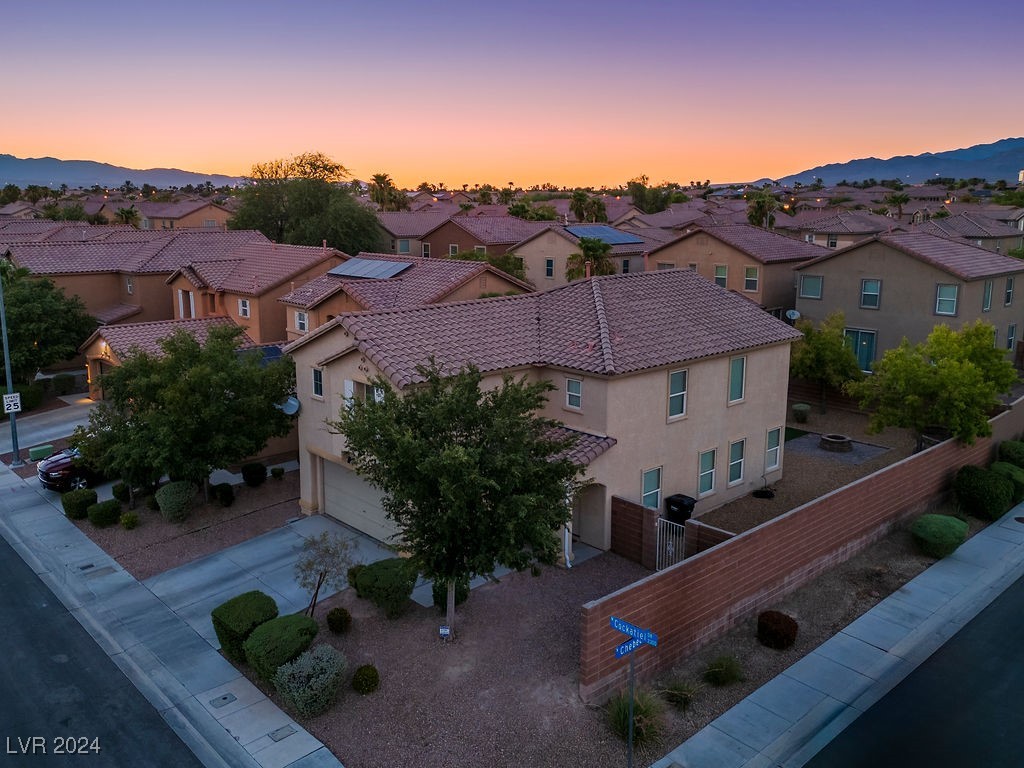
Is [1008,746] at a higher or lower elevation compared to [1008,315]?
lower

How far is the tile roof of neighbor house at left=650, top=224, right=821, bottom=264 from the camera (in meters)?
44.9

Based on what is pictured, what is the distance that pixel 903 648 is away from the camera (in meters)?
17.6

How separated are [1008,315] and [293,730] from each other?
1528 inches

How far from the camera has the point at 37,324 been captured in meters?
37.6

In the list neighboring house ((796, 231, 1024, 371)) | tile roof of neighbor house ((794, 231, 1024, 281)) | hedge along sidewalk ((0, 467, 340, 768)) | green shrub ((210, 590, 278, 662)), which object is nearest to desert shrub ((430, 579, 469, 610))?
green shrub ((210, 590, 278, 662))

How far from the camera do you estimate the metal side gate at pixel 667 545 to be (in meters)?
20.4

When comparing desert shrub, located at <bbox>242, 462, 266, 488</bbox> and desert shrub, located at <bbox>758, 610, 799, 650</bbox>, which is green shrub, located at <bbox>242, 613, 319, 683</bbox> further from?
desert shrub, located at <bbox>242, 462, 266, 488</bbox>

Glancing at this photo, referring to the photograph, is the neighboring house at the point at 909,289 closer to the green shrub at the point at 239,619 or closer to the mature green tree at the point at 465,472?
the mature green tree at the point at 465,472

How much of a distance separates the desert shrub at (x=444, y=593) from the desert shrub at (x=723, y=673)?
5.06 m

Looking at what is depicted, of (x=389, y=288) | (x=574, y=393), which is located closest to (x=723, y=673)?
(x=574, y=393)

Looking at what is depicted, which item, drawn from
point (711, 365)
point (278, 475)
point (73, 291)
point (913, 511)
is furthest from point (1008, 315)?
point (73, 291)

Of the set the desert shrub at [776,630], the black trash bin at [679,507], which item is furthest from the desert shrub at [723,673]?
the black trash bin at [679,507]

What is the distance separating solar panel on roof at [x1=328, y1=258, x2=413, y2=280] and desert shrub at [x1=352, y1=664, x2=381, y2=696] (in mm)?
21551

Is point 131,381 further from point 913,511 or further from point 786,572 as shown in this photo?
point 913,511
